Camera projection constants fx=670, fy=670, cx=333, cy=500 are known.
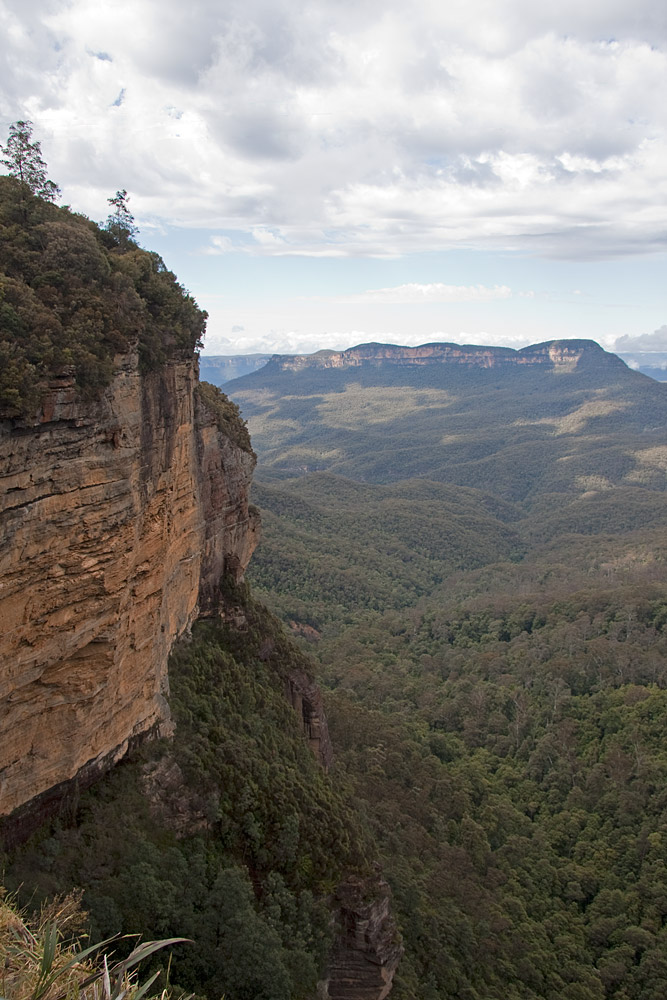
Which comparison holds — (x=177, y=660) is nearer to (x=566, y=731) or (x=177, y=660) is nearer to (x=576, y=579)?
(x=566, y=731)

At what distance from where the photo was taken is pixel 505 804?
128 ft

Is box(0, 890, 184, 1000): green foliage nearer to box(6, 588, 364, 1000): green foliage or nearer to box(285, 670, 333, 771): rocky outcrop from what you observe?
box(6, 588, 364, 1000): green foliage

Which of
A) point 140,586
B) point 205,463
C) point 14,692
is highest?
point 205,463

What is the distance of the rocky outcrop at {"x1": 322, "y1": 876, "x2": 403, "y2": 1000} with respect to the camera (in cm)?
2152

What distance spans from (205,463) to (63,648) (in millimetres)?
11821

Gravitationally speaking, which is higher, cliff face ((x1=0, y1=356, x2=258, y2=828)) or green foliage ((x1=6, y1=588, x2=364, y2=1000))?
cliff face ((x1=0, y1=356, x2=258, y2=828))

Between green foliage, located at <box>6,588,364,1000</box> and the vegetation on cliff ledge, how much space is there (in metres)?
11.0

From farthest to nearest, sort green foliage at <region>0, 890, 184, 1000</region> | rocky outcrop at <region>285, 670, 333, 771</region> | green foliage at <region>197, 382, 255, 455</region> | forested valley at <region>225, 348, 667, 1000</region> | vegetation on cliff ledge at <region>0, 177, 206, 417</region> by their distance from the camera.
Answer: rocky outcrop at <region>285, 670, 333, 771</region>, forested valley at <region>225, 348, 667, 1000</region>, green foliage at <region>197, 382, 255, 455</region>, vegetation on cliff ledge at <region>0, 177, 206, 417</region>, green foliage at <region>0, 890, 184, 1000</region>

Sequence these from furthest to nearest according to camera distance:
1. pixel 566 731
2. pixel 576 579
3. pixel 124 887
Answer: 1. pixel 576 579
2. pixel 566 731
3. pixel 124 887

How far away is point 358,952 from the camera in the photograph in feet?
71.3

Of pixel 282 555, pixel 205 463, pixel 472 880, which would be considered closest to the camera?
pixel 205 463

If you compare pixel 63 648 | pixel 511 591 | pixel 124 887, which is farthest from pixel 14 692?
pixel 511 591

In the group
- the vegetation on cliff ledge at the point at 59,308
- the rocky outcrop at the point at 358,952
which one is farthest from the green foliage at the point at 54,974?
the rocky outcrop at the point at 358,952

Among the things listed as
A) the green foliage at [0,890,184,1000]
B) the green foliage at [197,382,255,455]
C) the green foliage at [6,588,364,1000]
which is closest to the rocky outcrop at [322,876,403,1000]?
the green foliage at [6,588,364,1000]
